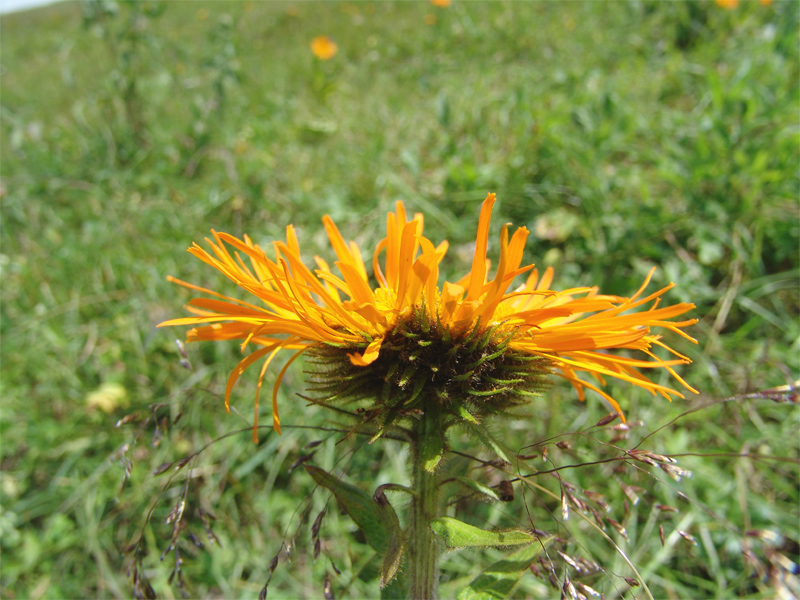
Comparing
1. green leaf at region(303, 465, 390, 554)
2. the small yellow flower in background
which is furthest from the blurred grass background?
the small yellow flower in background

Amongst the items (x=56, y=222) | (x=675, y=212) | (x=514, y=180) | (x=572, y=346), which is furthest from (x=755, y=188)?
(x=56, y=222)

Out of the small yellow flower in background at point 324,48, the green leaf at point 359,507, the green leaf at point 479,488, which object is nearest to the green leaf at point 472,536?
the green leaf at point 479,488

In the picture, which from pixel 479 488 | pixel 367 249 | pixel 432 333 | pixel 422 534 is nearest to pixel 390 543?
pixel 422 534

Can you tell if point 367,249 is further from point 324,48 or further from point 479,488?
point 324,48

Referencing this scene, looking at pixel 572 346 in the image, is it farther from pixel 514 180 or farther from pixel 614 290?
pixel 514 180

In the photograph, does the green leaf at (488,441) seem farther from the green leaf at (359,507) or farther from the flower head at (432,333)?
the green leaf at (359,507)
